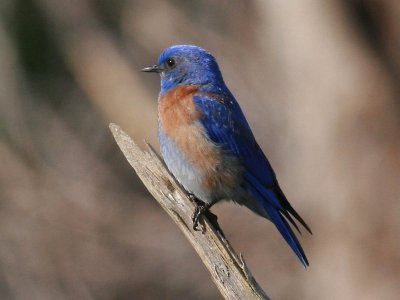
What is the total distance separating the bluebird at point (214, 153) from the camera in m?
6.53

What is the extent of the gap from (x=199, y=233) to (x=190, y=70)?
160cm

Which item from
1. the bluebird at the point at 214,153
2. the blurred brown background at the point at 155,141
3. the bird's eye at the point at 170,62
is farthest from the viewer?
the blurred brown background at the point at 155,141

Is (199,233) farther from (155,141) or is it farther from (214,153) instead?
(155,141)

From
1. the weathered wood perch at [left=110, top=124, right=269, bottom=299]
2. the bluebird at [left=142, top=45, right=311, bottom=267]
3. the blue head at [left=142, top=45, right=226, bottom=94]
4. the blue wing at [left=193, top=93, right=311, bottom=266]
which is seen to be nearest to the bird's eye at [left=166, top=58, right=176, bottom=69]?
the blue head at [left=142, top=45, right=226, bottom=94]

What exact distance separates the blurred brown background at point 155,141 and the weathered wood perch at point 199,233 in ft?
16.1

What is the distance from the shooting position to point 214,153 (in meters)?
6.63

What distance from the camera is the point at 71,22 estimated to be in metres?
13.8

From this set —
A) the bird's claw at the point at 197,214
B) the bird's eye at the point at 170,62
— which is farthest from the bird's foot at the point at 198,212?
the bird's eye at the point at 170,62

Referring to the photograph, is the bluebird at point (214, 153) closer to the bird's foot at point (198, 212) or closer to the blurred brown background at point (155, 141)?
the bird's foot at point (198, 212)

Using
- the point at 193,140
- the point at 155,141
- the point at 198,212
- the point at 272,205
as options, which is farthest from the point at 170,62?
the point at 155,141

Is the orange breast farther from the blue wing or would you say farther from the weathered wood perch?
the weathered wood perch

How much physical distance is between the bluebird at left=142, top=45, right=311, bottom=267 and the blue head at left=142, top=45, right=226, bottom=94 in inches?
1.1

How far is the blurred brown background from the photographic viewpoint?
10820 millimetres

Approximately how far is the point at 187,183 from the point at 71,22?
25.3ft
